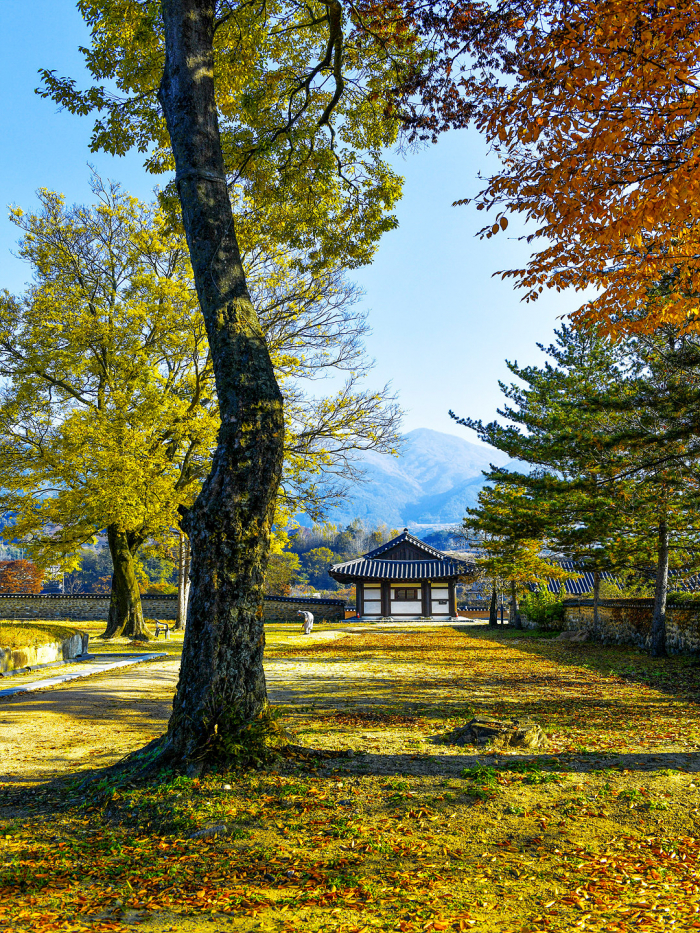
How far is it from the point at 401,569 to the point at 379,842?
33.0m

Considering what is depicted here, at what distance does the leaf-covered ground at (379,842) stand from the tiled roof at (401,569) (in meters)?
29.5

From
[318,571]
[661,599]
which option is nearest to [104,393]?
[661,599]

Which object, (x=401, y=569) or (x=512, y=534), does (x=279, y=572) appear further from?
(x=512, y=534)

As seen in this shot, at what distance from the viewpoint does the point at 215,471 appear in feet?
13.4

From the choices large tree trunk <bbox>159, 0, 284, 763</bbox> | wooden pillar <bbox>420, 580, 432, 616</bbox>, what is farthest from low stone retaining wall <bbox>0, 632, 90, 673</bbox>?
wooden pillar <bbox>420, 580, 432, 616</bbox>

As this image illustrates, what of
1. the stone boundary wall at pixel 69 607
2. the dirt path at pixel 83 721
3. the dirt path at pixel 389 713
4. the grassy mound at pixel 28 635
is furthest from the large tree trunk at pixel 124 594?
the stone boundary wall at pixel 69 607

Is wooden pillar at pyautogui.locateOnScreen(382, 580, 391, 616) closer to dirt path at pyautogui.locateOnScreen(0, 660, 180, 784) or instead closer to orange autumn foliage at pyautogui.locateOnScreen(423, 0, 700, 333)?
dirt path at pyautogui.locateOnScreen(0, 660, 180, 784)

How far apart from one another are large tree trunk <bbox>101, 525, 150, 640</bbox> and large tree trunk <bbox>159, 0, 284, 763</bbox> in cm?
1393

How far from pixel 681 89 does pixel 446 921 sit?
6324mm

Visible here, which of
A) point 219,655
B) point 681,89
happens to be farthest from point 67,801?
point 681,89

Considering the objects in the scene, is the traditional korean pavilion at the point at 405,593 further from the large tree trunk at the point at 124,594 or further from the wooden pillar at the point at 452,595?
the large tree trunk at the point at 124,594

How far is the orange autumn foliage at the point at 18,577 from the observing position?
45.1 m

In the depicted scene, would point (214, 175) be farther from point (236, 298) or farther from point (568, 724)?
point (568, 724)

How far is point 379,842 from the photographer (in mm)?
2912
